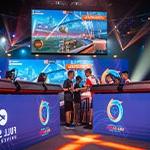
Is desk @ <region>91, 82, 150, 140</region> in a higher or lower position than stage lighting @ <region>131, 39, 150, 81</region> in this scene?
lower

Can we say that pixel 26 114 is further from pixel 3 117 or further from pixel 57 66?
pixel 57 66

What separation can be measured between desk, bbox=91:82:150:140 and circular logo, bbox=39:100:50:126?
55.2 inches

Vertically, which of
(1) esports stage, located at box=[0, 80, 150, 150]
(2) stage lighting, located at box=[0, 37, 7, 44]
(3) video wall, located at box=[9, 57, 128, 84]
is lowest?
(1) esports stage, located at box=[0, 80, 150, 150]

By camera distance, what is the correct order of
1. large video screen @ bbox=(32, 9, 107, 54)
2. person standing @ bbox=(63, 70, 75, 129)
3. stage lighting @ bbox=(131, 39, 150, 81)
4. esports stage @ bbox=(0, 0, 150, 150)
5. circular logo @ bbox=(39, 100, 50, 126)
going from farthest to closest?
stage lighting @ bbox=(131, 39, 150, 81)
large video screen @ bbox=(32, 9, 107, 54)
person standing @ bbox=(63, 70, 75, 129)
circular logo @ bbox=(39, 100, 50, 126)
esports stage @ bbox=(0, 0, 150, 150)

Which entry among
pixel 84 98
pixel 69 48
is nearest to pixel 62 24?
pixel 69 48

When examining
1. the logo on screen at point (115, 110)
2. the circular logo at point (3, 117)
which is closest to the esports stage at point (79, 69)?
the logo on screen at point (115, 110)

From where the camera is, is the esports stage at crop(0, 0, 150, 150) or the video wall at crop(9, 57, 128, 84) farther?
the video wall at crop(9, 57, 128, 84)

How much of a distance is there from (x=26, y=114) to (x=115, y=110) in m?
2.24

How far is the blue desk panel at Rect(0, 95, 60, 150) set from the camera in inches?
207

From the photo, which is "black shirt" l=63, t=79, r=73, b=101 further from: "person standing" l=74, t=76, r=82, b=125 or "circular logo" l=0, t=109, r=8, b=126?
"circular logo" l=0, t=109, r=8, b=126

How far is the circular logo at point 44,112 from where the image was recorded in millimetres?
6750

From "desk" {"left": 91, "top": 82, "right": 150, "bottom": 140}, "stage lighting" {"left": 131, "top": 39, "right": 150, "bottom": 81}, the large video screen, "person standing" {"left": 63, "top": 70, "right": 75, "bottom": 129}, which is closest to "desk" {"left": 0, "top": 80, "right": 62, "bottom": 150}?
"desk" {"left": 91, "top": 82, "right": 150, "bottom": 140}

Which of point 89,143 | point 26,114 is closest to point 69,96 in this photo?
point 89,143

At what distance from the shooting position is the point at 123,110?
23.5ft
